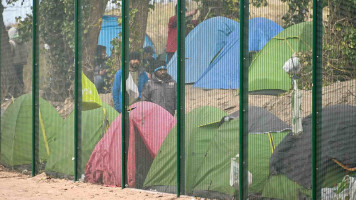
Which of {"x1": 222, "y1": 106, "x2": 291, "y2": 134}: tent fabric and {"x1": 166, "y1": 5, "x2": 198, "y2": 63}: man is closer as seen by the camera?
{"x1": 222, "y1": 106, "x2": 291, "y2": 134}: tent fabric

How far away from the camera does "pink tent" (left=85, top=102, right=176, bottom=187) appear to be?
346 inches

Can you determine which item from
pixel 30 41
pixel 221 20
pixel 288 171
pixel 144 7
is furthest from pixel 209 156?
pixel 30 41

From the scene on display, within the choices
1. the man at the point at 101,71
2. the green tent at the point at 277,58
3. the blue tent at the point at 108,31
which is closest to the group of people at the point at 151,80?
the man at the point at 101,71

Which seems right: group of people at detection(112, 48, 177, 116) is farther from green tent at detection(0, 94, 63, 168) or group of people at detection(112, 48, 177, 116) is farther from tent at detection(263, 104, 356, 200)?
tent at detection(263, 104, 356, 200)

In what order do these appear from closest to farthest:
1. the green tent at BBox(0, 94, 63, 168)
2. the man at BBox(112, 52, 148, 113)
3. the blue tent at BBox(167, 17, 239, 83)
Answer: the blue tent at BBox(167, 17, 239, 83) → the man at BBox(112, 52, 148, 113) → the green tent at BBox(0, 94, 63, 168)

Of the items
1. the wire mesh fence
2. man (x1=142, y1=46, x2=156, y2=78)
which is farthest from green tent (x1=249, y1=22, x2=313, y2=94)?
man (x1=142, y1=46, x2=156, y2=78)

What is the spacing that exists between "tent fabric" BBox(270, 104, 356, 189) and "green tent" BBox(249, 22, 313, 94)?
64cm

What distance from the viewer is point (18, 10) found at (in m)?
11.2

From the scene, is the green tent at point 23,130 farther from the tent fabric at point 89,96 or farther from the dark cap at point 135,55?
the dark cap at point 135,55

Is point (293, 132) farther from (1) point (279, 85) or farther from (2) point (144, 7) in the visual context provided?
(2) point (144, 7)

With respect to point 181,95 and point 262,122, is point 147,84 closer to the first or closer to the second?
point 181,95

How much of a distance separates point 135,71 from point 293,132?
2.94 m

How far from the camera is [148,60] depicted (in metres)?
8.98

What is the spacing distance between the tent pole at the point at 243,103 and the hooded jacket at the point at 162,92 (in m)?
1.20
